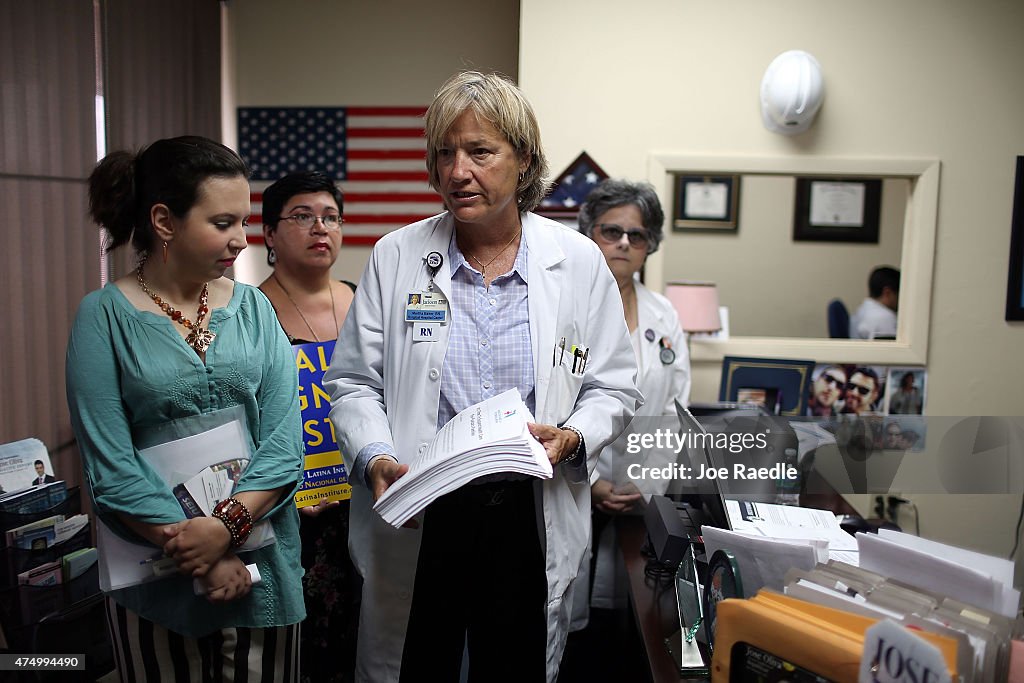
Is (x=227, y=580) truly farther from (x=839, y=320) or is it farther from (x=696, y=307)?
(x=839, y=320)

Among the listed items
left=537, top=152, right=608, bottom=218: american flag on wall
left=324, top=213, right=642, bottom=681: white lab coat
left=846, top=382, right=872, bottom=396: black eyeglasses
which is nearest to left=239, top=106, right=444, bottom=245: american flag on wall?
left=537, top=152, right=608, bottom=218: american flag on wall

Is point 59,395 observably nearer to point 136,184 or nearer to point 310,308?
point 310,308

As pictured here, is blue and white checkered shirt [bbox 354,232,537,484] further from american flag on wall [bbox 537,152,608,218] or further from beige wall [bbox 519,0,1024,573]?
beige wall [bbox 519,0,1024,573]

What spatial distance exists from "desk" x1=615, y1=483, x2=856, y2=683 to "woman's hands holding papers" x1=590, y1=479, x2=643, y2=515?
0.07m

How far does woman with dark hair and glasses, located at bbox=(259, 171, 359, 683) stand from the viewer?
6.92 ft

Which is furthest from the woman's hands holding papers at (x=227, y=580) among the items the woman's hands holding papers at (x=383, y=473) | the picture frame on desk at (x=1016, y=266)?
the picture frame on desk at (x=1016, y=266)

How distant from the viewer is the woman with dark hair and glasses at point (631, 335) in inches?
89.7

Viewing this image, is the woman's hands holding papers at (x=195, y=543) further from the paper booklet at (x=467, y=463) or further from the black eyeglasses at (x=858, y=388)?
the black eyeglasses at (x=858, y=388)

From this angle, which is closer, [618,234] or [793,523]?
[793,523]

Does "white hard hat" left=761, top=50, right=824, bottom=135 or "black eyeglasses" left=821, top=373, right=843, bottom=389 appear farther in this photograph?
"black eyeglasses" left=821, top=373, right=843, bottom=389

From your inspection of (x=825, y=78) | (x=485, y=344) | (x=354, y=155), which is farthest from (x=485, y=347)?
(x=354, y=155)

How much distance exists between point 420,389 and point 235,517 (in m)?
0.46

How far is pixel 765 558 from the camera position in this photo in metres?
1.22

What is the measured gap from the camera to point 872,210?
3.94 meters
